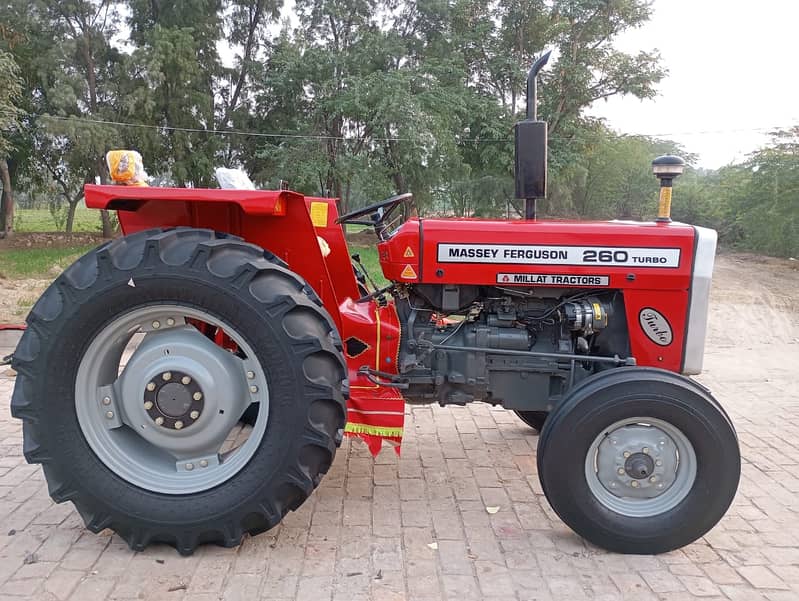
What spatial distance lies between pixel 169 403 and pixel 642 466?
6.34ft

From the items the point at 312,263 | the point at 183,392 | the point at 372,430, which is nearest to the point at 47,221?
the point at 312,263

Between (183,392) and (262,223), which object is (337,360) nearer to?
(183,392)

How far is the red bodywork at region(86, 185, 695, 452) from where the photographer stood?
278 centimetres

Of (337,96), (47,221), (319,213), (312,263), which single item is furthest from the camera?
(47,221)

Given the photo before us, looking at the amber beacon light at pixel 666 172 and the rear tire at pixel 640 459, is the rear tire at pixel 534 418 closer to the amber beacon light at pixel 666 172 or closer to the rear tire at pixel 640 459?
the rear tire at pixel 640 459

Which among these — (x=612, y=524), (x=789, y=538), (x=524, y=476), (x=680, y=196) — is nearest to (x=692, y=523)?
(x=612, y=524)

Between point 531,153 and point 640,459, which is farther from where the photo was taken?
point 531,153

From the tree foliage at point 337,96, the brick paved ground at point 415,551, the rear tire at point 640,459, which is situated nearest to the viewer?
the brick paved ground at point 415,551

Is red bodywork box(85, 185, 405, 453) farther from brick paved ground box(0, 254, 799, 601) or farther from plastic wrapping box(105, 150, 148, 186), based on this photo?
brick paved ground box(0, 254, 799, 601)

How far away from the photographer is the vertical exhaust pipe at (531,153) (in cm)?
277

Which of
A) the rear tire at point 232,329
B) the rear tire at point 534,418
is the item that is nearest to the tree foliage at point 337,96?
the rear tire at point 534,418

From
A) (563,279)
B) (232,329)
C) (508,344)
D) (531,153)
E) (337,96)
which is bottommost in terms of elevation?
(508,344)

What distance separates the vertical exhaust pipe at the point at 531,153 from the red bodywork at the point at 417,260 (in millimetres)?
153

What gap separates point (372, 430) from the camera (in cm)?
288
